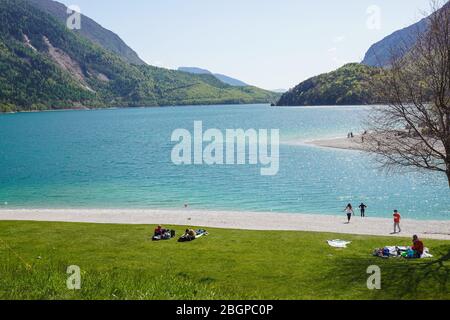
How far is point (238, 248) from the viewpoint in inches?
1149

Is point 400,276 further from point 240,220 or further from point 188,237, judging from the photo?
point 240,220

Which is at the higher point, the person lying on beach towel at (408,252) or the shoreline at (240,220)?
the person lying on beach towel at (408,252)

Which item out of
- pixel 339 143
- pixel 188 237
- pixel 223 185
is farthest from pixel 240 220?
pixel 339 143

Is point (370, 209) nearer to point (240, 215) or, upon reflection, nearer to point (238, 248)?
point (240, 215)

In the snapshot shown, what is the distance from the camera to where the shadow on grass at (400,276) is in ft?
63.3

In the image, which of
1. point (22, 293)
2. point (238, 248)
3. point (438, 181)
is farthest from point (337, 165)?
point (22, 293)

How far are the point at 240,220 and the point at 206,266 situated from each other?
2053cm

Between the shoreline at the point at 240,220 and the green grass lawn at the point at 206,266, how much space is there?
5.39 meters

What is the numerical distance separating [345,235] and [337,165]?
5545 centimetres

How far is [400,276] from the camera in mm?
21656

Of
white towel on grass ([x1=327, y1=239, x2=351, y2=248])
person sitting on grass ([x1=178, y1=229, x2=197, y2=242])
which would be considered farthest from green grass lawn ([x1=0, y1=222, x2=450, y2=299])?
person sitting on grass ([x1=178, y1=229, x2=197, y2=242])

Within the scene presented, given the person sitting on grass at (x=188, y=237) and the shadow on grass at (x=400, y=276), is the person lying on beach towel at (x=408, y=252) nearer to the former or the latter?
the shadow on grass at (x=400, y=276)

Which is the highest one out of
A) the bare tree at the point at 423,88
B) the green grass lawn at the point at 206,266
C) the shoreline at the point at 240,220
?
the bare tree at the point at 423,88

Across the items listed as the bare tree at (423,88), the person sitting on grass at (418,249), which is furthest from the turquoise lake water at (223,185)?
the bare tree at (423,88)
